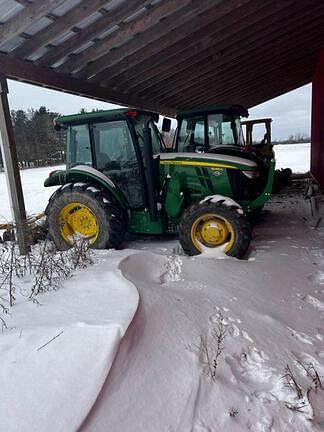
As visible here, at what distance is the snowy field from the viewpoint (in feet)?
5.12

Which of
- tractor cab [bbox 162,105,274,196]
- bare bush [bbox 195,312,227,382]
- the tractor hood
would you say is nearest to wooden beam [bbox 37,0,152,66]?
the tractor hood

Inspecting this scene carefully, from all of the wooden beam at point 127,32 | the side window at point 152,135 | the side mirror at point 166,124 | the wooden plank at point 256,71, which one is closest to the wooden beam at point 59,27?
the wooden beam at point 127,32

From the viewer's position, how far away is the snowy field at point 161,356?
5.12ft

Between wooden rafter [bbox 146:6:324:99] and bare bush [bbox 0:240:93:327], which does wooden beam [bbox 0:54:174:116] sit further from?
bare bush [bbox 0:240:93:327]

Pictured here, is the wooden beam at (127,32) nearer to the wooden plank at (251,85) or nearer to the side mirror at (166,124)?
the side mirror at (166,124)

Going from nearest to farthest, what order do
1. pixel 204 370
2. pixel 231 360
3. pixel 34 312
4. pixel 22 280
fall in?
pixel 204 370 < pixel 231 360 < pixel 34 312 < pixel 22 280

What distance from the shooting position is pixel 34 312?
2.29 metres

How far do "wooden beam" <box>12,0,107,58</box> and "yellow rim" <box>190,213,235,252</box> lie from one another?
9.23ft

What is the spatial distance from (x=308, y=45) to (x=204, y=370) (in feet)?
32.0

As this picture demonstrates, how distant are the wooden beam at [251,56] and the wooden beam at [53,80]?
4.95 feet

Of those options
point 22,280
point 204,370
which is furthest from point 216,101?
point 204,370

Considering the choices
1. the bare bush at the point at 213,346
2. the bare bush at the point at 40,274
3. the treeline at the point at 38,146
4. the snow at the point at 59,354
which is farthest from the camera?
the treeline at the point at 38,146

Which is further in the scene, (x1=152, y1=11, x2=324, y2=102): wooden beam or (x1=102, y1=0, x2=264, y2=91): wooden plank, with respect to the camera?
(x1=152, y1=11, x2=324, y2=102): wooden beam

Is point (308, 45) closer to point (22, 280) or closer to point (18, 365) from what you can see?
point (22, 280)
